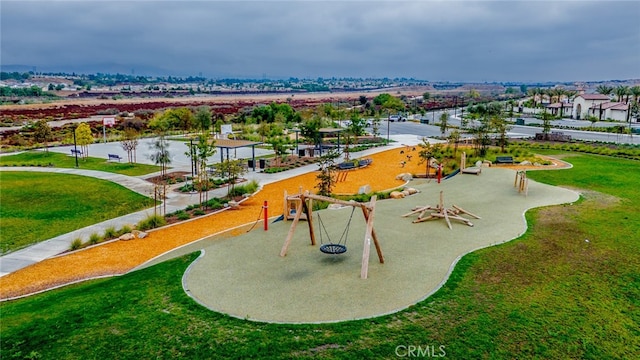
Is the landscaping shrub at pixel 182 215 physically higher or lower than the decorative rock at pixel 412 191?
lower

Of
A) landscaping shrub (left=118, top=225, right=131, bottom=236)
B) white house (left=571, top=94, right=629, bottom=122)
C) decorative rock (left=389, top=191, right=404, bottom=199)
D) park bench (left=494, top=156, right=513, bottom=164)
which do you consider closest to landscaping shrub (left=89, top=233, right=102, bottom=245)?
landscaping shrub (left=118, top=225, right=131, bottom=236)

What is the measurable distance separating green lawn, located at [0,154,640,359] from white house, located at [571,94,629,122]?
240 feet

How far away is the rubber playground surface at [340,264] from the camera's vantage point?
10.6 m

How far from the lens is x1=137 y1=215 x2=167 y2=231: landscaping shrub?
61.4ft

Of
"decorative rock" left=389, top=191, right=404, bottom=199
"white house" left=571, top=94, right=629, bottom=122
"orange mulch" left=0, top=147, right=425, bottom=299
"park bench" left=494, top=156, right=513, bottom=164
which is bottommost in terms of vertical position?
"orange mulch" left=0, top=147, right=425, bottom=299

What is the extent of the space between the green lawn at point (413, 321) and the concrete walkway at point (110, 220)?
3585mm

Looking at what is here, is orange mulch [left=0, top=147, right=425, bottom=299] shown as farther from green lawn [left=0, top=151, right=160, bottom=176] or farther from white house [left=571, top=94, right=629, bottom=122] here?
white house [left=571, top=94, right=629, bottom=122]

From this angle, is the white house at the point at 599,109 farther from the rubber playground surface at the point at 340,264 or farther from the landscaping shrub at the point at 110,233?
the landscaping shrub at the point at 110,233

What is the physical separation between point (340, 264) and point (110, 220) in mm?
11809

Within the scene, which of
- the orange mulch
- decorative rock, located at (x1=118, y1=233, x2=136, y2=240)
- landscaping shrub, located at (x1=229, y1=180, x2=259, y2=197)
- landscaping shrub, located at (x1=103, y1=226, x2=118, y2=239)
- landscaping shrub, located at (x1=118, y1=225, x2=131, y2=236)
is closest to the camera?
the orange mulch

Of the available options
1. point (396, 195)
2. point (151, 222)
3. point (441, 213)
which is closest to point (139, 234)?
point (151, 222)

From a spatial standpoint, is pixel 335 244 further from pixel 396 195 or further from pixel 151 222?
pixel 151 222

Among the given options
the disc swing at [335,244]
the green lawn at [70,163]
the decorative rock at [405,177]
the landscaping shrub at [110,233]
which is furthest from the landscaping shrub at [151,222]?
the decorative rock at [405,177]

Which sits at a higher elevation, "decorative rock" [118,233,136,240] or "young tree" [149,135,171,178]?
"young tree" [149,135,171,178]
